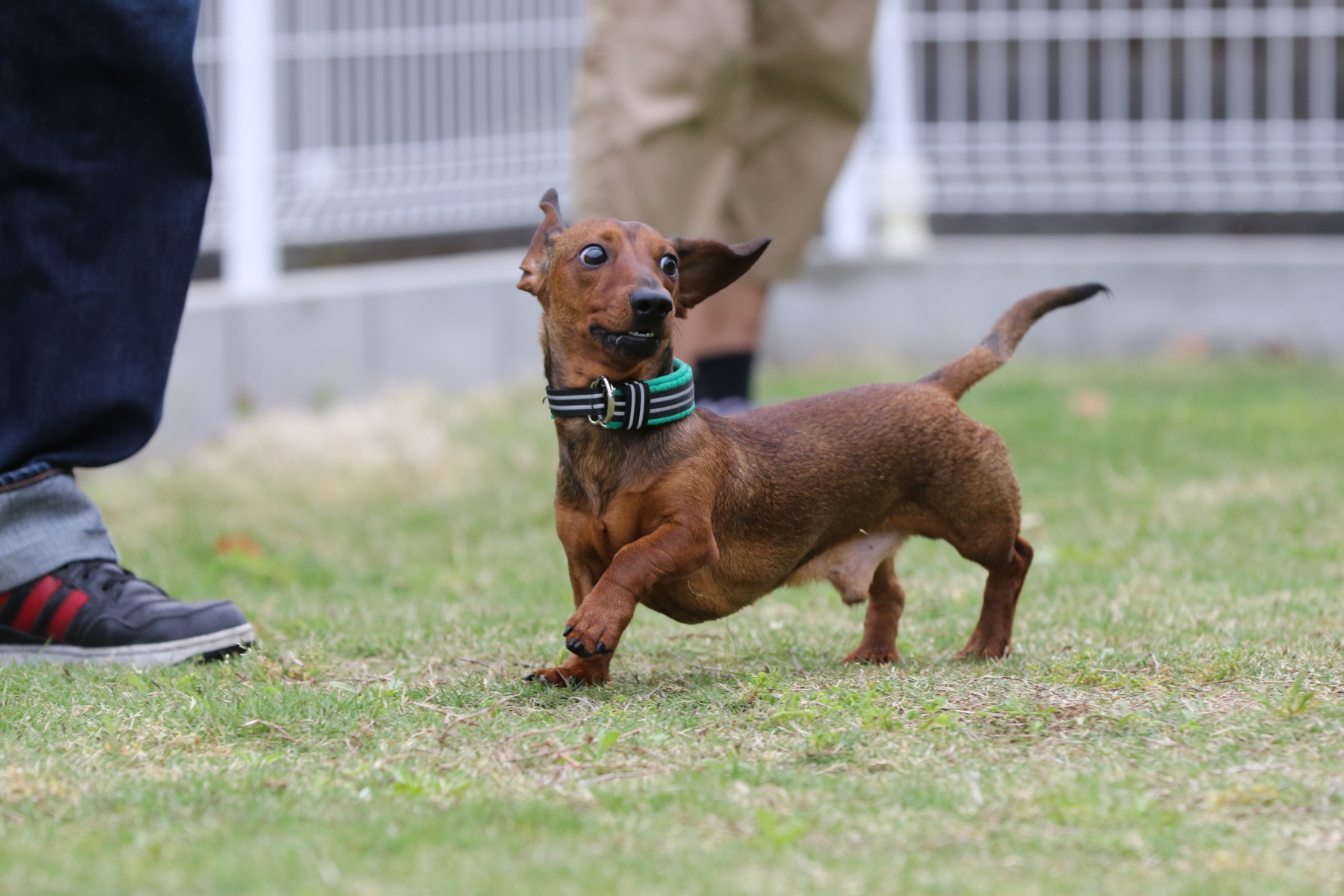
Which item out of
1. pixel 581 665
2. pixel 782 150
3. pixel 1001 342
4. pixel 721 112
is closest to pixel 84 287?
pixel 581 665

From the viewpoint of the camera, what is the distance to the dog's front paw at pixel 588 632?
263 centimetres

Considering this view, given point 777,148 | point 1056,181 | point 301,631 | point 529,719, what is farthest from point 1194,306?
point 529,719

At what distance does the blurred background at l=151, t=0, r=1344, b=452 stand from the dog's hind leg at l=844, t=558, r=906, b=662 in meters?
4.87

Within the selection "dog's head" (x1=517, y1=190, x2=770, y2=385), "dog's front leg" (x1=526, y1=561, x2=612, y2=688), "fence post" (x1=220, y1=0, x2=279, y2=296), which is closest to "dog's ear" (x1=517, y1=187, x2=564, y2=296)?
"dog's head" (x1=517, y1=190, x2=770, y2=385)

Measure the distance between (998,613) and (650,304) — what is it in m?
1.02

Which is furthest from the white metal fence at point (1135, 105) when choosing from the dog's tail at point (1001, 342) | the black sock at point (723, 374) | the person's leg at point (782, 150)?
the dog's tail at point (1001, 342)

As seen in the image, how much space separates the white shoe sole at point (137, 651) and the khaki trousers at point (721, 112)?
189 cm

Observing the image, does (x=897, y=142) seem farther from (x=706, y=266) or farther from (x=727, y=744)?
(x=727, y=744)

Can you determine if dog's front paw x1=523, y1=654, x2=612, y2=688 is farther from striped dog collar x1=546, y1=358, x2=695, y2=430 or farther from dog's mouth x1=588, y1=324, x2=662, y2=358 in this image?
dog's mouth x1=588, y1=324, x2=662, y2=358

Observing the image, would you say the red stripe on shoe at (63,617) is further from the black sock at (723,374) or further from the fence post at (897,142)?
the fence post at (897,142)

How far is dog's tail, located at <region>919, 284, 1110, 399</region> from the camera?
11.0 feet

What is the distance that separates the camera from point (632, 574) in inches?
105

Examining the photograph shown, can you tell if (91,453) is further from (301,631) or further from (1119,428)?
(1119,428)

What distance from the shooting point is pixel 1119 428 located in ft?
21.5
